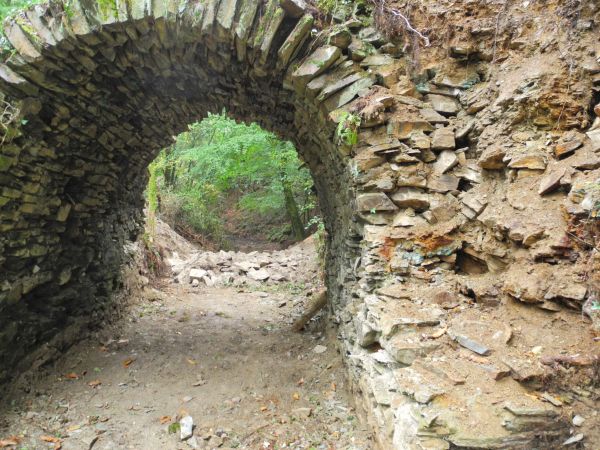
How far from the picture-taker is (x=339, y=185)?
4.36 m

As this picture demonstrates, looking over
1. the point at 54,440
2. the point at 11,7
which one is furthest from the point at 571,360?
the point at 11,7

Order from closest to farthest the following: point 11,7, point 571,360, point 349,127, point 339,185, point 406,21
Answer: point 571,360, point 349,127, point 406,21, point 11,7, point 339,185

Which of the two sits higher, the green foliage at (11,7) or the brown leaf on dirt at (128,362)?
the green foliage at (11,7)

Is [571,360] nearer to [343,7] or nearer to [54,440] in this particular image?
[343,7]

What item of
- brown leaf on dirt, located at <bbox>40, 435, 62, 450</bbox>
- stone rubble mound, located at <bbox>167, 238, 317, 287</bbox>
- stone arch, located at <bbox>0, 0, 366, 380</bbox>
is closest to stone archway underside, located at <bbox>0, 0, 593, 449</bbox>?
stone arch, located at <bbox>0, 0, 366, 380</bbox>

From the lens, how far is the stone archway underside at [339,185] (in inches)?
90.0

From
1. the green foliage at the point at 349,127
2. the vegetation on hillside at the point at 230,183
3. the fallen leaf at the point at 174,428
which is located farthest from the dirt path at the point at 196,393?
the vegetation on hillside at the point at 230,183

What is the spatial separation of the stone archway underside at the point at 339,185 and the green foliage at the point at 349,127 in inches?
3.2

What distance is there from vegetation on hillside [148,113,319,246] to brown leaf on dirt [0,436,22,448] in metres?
6.77

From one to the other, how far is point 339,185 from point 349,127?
3.55ft

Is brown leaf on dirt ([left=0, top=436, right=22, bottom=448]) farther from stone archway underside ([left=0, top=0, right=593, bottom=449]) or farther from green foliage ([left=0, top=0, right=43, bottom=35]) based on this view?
green foliage ([left=0, top=0, right=43, bottom=35])

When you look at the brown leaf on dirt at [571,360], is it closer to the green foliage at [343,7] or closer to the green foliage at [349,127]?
the green foliage at [349,127]

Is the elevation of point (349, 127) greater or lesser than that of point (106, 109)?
lesser

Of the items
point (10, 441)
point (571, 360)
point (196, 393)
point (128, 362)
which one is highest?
point (571, 360)
